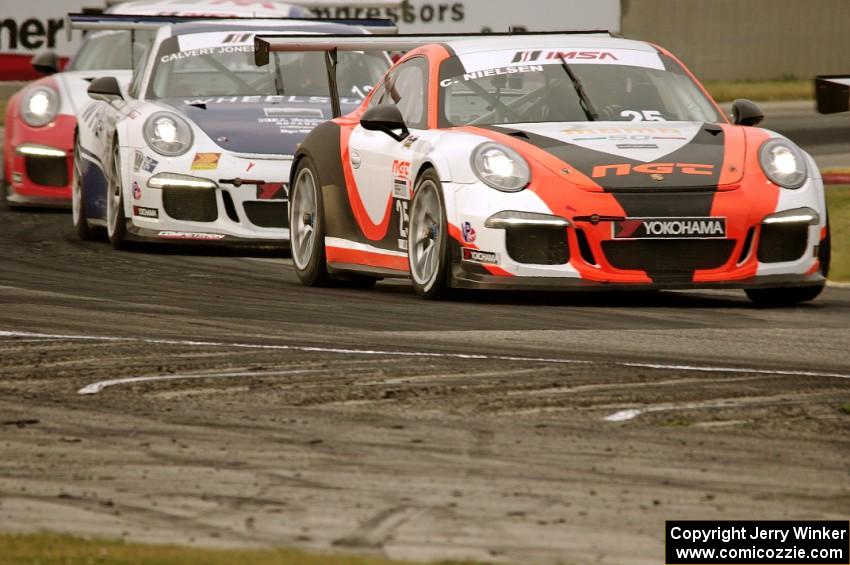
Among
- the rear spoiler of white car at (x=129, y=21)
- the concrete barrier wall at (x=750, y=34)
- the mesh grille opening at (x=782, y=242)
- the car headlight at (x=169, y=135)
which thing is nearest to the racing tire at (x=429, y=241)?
the mesh grille opening at (x=782, y=242)

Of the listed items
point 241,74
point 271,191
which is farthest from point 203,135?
point 241,74

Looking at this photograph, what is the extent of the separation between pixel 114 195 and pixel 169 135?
29.7 inches

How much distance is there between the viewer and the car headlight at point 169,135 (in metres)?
12.8

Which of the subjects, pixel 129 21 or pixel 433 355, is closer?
pixel 433 355

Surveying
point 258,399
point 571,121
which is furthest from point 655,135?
point 258,399

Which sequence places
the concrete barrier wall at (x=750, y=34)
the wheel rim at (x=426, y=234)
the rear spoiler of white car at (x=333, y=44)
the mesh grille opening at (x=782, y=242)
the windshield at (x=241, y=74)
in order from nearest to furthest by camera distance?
the mesh grille opening at (x=782, y=242), the wheel rim at (x=426, y=234), the rear spoiler of white car at (x=333, y=44), the windshield at (x=241, y=74), the concrete barrier wall at (x=750, y=34)

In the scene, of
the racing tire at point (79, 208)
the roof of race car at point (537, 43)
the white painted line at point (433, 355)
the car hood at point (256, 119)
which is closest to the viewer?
the white painted line at point (433, 355)

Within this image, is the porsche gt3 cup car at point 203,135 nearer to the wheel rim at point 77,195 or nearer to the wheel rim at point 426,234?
the wheel rim at point 77,195

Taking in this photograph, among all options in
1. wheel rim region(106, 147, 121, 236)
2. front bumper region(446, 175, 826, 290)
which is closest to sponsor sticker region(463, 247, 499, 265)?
front bumper region(446, 175, 826, 290)

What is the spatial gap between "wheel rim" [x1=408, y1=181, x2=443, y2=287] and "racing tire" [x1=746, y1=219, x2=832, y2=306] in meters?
1.53

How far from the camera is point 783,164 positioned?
32.1ft

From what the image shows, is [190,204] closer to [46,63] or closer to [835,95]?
[46,63]

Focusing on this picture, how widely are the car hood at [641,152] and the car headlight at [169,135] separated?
3.23 meters

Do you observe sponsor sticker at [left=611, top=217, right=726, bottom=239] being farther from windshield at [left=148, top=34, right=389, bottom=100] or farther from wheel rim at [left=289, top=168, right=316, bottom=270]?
windshield at [left=148, top=34, right=389, bottom=100]
